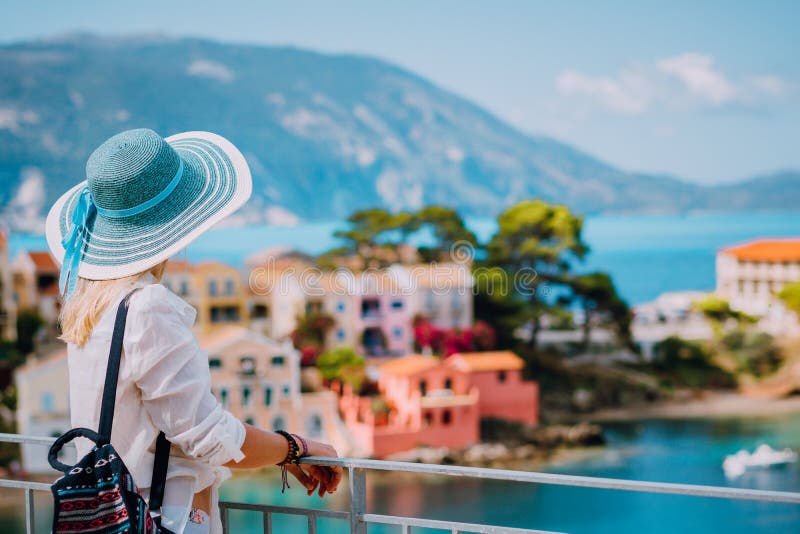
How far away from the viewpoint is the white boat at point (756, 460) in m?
11.8

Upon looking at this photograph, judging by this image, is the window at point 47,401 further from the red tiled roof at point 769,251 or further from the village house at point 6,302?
the red tiled roof at point 769,251

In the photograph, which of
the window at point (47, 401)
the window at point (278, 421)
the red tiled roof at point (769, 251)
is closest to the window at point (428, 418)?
the window at point (278, 421)

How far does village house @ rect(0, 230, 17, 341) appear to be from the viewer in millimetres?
12547

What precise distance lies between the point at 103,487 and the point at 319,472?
0.26m

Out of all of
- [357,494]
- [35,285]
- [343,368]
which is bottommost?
[343,368]

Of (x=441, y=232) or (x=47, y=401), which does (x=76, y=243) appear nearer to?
(x=47, y=401)

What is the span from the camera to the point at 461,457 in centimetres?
1130

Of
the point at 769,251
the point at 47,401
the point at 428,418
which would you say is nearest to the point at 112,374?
the point at 47,401

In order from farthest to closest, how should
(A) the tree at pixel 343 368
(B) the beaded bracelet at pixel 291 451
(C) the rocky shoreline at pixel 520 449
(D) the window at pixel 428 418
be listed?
(A) the tree at pixel 343 368 < (D) the window at pixel 428 418 < (C) the rocky shoreline at pixel 520 449 < (B) the beaded bracelet at pixel 291 451

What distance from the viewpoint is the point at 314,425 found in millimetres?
11281

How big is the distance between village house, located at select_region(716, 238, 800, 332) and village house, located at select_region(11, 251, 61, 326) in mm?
11288

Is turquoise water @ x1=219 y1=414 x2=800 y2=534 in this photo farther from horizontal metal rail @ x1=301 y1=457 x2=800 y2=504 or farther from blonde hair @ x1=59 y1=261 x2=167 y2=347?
blonde hair @ x1=59 y1=261 x2=167 y2=347

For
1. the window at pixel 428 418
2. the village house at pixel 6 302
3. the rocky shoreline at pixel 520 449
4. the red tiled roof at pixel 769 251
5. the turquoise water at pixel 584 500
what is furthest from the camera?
the red tiled roof at pixel 769 251

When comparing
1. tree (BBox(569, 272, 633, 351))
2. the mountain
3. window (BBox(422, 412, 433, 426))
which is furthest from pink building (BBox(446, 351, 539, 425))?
the mountain
